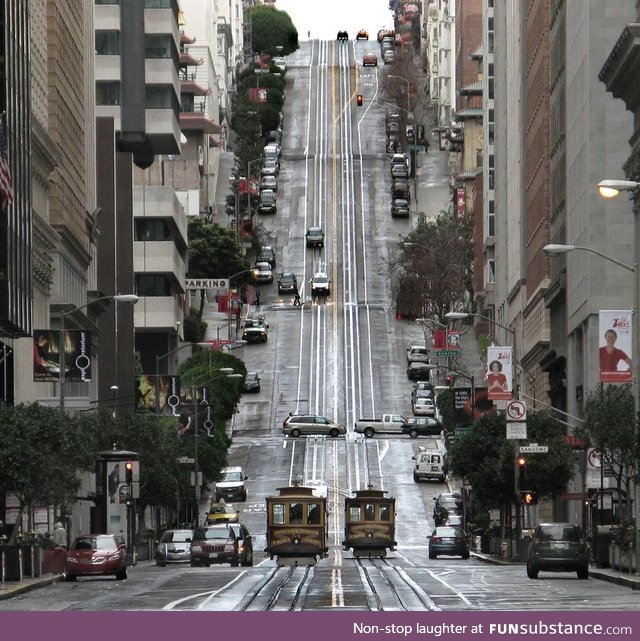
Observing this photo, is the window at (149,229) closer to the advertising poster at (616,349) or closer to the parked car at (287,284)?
the parked car at (287,284)

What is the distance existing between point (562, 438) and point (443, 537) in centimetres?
1009

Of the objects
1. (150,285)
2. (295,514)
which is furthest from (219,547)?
(150,285)

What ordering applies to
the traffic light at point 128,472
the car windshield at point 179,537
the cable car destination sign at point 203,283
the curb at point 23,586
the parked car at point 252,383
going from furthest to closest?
the cable car destination sign at point 203,283 → the parked car at point 252,383 → the traffic light at point 128,472 → the car windshield at point 179,537 → the curb at point 23,586

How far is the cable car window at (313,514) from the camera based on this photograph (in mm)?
73938

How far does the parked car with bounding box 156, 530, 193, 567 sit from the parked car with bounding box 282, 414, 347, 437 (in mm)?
50723

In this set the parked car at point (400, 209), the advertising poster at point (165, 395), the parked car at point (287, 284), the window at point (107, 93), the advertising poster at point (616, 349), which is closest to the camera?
the advertising poster at point (616, 349)

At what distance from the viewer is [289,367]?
148m

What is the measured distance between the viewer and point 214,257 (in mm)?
172625

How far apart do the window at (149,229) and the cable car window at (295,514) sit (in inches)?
2533

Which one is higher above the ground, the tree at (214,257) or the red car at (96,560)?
the tree at (214,257)

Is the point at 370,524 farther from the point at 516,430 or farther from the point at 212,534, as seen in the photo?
the point at 212,534

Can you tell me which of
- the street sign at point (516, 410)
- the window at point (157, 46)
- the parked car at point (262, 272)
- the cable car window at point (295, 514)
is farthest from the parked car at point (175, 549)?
the parked car at point (262, 272)

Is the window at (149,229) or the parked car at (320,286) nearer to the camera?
the window at (149,229)

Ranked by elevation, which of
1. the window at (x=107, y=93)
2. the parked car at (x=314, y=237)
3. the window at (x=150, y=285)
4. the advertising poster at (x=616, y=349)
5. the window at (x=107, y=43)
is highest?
the window at (x=107, y=43)
